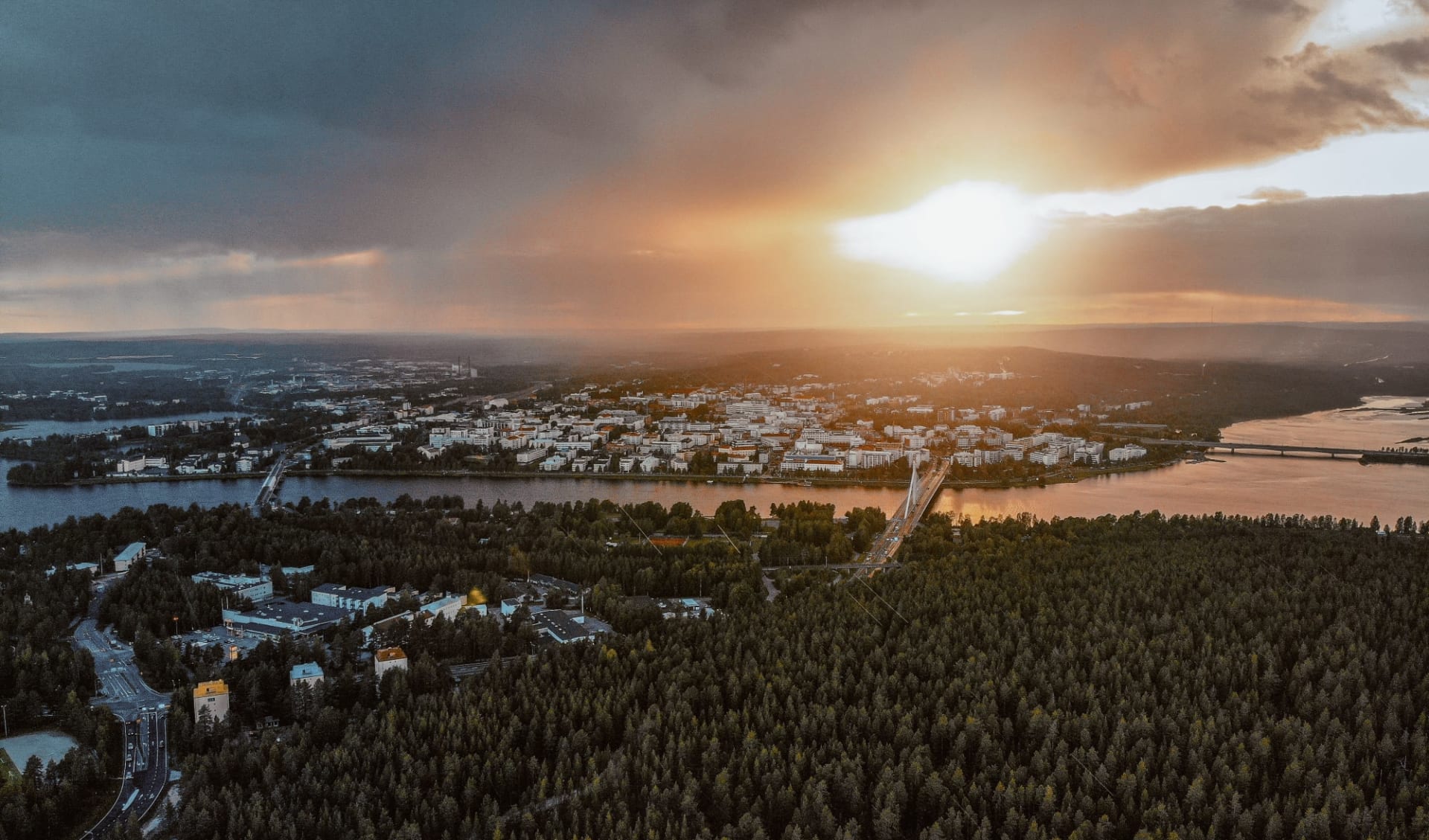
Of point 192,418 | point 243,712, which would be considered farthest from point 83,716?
point 192,418

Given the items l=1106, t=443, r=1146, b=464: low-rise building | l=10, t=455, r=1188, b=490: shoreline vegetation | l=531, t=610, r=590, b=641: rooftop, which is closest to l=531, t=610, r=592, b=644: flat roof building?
l=531, t=610, r=590, b=641: rooftop

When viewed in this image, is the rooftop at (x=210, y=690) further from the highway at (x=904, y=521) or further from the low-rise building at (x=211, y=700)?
the highway at (x=904, y=521)

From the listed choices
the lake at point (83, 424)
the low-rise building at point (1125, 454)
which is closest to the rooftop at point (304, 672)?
the lake at point (83, 424)

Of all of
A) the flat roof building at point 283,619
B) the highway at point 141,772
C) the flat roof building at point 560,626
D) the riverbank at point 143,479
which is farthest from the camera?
the riverbank at point 143,479

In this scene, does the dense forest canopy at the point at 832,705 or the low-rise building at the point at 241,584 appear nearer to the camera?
the dense forest canopy at the point at 832,705

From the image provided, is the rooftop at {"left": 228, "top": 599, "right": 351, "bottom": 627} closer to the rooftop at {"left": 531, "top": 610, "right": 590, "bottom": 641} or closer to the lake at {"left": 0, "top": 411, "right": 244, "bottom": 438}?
the rooftop at {"left": 531, "top": 610, "right": 590, "bottom": 641}

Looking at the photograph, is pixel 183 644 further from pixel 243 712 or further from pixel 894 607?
pixel 894 607
